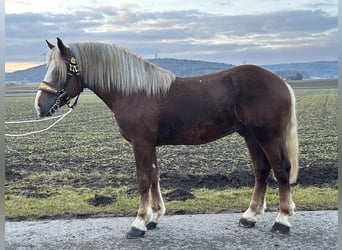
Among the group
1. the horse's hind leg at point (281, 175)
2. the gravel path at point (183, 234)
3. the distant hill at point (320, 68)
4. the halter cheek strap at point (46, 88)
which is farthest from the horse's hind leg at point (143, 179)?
the distant hill at point (320, 68)

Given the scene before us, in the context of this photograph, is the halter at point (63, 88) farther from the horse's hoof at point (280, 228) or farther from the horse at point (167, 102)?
the horse's hoof at point (280, 228)

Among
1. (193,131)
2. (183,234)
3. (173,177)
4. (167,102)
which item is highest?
(167,102)

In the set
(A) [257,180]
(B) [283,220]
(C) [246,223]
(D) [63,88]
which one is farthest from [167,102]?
(B) [283,220]

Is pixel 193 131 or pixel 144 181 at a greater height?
pixel 193 131

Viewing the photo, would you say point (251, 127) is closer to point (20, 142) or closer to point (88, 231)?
point (88, 231)

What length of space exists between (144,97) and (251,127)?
3.64ft

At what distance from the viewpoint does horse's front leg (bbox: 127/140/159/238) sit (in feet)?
12.0

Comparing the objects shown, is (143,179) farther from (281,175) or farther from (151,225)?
(281,175)

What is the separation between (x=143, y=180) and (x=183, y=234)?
0.72 metres

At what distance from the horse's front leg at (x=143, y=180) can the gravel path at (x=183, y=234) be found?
0.12 m

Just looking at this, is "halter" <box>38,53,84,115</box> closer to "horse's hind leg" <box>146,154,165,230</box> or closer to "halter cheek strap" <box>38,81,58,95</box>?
"halter cheek strap" <box>38,81,58,95</box>

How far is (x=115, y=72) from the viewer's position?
377cm

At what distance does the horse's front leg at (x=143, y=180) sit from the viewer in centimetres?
367

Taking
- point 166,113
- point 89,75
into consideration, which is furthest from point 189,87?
point 89,75
